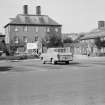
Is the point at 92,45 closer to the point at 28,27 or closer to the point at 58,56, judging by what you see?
the point at 28,27

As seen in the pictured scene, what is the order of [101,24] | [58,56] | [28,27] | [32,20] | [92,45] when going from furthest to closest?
[101,24]
[32,20]
[28,27]
[92,45]
[58,56]

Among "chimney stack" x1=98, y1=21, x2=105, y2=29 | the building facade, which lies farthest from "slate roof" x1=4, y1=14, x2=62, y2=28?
"chimney stack" x1=98, y1=21, x2=105, y2=29

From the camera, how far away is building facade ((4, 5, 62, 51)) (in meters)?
87.2

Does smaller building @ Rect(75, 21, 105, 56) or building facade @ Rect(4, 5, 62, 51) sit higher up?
building facade @ Rect(4, 5, 62, 51)

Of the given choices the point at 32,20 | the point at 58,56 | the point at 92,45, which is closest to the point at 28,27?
the point at 32,20

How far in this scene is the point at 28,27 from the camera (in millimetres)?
88688

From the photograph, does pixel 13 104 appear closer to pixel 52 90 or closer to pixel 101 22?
pixel 52 90

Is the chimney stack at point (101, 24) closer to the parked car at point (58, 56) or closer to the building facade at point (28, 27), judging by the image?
the building facade at point (28, 27)

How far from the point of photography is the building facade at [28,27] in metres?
87.2

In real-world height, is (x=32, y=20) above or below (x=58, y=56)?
above

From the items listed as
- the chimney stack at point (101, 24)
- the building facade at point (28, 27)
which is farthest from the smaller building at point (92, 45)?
the building facade at point (28, 27)

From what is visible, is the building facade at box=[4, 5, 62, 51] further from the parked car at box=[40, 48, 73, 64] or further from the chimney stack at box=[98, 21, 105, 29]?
the parked car at box=[40, 48, 73, 64]

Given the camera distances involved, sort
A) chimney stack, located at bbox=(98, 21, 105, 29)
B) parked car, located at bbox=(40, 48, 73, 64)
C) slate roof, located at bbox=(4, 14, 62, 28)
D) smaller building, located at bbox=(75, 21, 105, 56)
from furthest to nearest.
→ chimney stack, located at bbox=(98, 21, 105, 29), slate roof, located at bbox=(4, 14, 62, 28), smaller building, located at bbox=(75, 21, 105, 56), parked car, located at bbox=(40, 48, 73, 64)

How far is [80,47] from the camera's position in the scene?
271 ft
